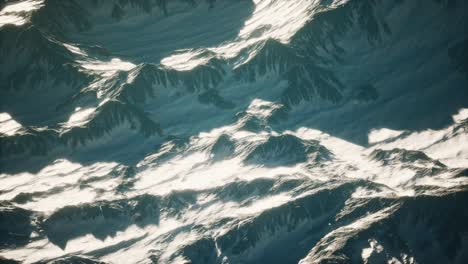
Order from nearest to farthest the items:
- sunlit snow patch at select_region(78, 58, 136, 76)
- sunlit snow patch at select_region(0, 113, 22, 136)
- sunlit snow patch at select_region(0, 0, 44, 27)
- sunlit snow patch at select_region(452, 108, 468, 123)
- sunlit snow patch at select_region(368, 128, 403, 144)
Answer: sunlit snow patch at select_region(452, 108, 468, 123), sunlit snow patch at select_region(368, 128, 403, 144), sunlit snow patch at select_region(0, 113, 22, 136), sunlit snow patch at select_region(78, 58, 136, 76), sunlit snow patch at select_region(0, 0, 44, 27)

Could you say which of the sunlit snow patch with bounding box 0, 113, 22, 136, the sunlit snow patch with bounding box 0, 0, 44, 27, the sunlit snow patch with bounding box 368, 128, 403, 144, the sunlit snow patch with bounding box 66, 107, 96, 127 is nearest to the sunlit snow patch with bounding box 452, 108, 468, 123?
the sunlit snow patch with bounding box 368, 128, 403, 144

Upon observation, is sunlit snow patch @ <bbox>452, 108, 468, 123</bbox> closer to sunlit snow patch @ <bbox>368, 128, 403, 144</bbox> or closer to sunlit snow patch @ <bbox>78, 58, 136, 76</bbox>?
sunlit snow patch @ <bbox>368, 128, 403, 144</bbox>

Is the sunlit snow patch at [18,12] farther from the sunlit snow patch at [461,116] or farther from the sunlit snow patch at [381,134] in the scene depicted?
the sunlit snow patch at [461,116]

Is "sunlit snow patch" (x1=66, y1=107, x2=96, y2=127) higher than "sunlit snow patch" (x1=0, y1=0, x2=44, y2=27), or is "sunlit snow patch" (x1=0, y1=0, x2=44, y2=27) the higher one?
"sunlit snow patch" (x1=0, y1=0, x2=44, y2=27)

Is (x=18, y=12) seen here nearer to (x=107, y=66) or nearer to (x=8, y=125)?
(x=107, y=66)

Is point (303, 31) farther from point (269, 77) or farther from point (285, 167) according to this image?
point (285, 167)

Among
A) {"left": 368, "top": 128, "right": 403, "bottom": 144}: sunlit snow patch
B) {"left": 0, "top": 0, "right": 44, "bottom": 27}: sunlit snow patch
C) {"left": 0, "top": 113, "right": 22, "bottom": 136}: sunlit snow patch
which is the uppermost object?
{"left": 0, "top": 0, "right": 44, "bottom": 27}: sunlit snow patch

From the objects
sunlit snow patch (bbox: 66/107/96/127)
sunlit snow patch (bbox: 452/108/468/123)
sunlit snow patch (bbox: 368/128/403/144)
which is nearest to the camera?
sunlit snow patch (bbox: 452/108/468/123)

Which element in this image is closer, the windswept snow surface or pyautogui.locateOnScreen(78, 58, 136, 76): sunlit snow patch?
the windswept snow surface

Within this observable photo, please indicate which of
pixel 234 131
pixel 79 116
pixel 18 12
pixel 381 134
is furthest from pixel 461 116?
pixel 18 12

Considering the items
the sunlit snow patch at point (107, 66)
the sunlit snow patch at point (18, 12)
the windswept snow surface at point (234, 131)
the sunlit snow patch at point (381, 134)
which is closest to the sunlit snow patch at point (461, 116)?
the windswept snow surface at point (234, 131)
